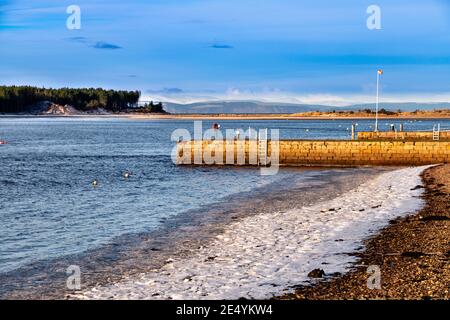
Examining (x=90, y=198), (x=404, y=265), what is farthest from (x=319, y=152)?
(x=404, y=265)

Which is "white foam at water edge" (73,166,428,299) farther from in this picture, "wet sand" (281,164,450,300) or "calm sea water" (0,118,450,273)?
"calm sea water" (0,118,450,273)

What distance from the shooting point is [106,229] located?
19.6 metres

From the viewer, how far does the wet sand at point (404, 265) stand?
10.3 m

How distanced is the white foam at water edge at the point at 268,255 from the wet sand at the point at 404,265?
18.5 inches

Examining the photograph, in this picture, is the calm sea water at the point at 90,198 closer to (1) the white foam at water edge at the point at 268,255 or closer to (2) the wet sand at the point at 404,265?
(1) the white foam at water edge at the point at 268,255

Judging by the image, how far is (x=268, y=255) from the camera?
14156 millimetres

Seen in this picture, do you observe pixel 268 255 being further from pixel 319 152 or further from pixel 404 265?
pixel 319 152

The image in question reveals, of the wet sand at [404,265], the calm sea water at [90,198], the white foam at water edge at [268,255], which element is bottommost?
the calm sea water at [90,198]

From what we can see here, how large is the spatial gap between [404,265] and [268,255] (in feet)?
10.5

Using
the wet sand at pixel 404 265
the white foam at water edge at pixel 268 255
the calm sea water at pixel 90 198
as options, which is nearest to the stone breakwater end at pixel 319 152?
the calm sea water at pixel 90 198
